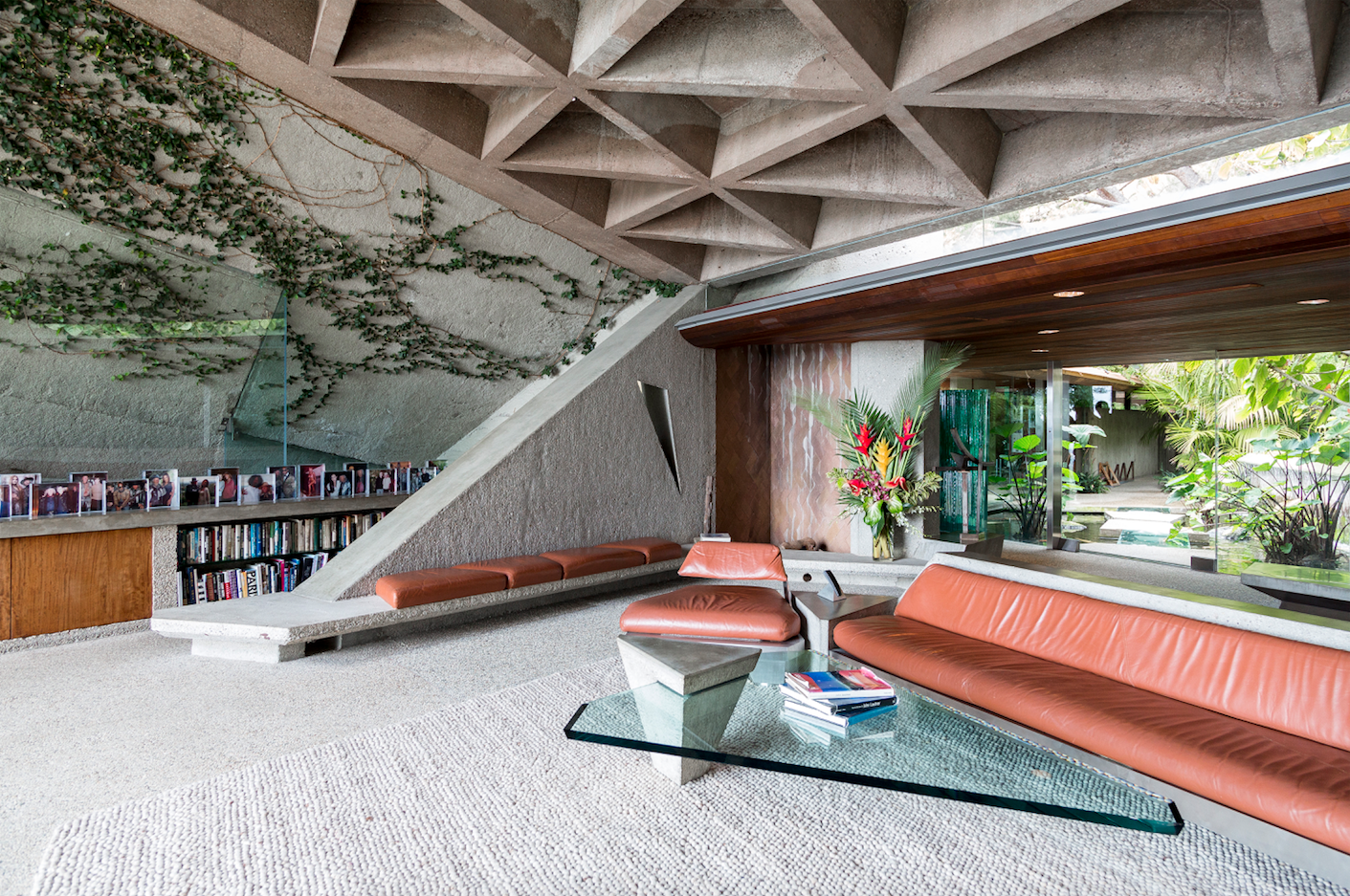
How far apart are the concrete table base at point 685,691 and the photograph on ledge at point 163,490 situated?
3525 mm

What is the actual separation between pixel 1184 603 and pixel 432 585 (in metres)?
3.99

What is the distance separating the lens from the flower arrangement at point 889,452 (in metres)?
5.46

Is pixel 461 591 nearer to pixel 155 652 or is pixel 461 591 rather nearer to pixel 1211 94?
pixel 155 652

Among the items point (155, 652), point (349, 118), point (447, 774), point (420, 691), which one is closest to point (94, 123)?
point (349, 118)

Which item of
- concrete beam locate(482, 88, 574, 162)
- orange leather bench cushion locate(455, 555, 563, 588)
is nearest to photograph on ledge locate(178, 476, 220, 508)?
orange leather bench cushion locate(455, 555, 563, 588)

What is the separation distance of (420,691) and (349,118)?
3591 millimetres

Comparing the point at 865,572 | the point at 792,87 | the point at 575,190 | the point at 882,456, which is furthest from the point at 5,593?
the point at 882,456

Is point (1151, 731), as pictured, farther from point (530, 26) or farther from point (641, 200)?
point (641, 200)

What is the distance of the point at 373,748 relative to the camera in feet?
9.20

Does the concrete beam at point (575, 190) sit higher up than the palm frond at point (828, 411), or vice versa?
the concrete beam at point (575, 190)

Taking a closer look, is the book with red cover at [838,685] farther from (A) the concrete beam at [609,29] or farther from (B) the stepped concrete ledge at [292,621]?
(A) the concrete beam at [609,29]

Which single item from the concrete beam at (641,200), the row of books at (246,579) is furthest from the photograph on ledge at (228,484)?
the concrete beam at (641,200)

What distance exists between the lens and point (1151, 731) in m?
2.24

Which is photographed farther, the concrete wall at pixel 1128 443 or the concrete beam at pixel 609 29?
the concrete wall at pixel 1128 443
